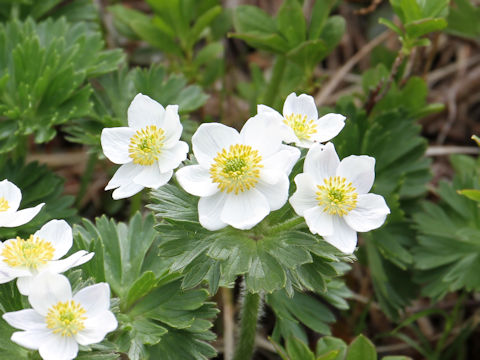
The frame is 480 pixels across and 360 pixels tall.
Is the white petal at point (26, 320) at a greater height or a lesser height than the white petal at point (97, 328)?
greater

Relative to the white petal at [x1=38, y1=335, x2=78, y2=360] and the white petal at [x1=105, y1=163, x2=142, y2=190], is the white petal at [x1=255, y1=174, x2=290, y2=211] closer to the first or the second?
the white petal at [x1=105, y1=163, x2=142, y2=190]

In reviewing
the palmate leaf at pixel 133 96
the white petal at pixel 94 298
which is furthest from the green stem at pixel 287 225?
the palmate leaf at pixel 133 96

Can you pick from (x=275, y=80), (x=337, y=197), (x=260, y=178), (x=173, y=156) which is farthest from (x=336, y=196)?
(x=275, y=80)

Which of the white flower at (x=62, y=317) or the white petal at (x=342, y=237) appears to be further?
the white petal at (x=342, y=237)

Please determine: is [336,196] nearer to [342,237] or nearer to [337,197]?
[337,197]

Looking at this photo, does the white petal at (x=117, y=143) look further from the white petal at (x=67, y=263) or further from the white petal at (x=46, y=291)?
the white petal at (x=46, y=291)

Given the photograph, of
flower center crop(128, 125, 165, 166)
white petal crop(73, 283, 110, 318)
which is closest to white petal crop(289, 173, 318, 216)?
flower center crop(128, 125, 165, 166)
